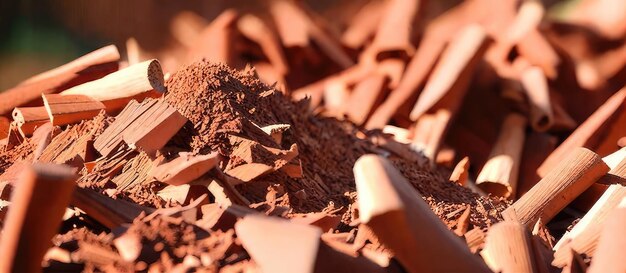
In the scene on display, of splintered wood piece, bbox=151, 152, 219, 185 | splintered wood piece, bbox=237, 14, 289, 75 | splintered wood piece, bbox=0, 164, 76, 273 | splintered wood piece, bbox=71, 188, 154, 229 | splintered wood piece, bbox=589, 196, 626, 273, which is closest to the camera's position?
splintered wood piece, bbox=0, 164, 76, 273

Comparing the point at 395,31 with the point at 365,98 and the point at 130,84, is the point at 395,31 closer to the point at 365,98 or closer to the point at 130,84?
the point at 365,98

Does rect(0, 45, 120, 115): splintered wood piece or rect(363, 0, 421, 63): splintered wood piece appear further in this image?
rect(363, 0, 421, 63): splintered wood piece

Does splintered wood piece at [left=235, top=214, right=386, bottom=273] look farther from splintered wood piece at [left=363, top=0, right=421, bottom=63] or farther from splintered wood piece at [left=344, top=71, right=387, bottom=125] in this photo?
splintered wood piece at [left=363, top=0, right=421, bottom=63]

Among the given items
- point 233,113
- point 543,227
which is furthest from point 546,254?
point 233,113

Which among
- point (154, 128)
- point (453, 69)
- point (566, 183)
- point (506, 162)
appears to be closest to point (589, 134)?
point (506, 162)

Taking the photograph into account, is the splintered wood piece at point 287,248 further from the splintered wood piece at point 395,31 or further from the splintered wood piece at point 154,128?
the splintered wood piece at point 395,31

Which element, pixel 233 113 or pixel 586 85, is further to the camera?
pixel 586 85

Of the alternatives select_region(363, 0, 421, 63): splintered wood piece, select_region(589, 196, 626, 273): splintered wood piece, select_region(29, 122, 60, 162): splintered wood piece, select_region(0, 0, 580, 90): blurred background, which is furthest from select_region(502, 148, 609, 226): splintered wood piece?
select_region(0, 0, 580, 90): blurred background

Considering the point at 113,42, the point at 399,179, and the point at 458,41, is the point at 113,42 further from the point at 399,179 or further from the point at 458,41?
the point at 399,179
